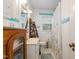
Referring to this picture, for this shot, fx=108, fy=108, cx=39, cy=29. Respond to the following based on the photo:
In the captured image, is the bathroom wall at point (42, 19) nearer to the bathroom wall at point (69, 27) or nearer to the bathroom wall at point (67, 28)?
the bathroom wall at point (67, 28)

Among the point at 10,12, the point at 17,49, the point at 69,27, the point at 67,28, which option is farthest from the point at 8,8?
the point at 67,28

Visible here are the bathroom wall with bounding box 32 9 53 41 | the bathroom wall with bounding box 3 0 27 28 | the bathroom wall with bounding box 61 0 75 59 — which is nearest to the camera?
the bathroom wall with bounding box 3 0 27 28

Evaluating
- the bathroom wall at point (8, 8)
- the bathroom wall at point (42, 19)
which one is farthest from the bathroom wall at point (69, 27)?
the bathroom wall at point (42, 19)

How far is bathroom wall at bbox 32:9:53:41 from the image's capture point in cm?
672

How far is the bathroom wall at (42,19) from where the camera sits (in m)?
6.72

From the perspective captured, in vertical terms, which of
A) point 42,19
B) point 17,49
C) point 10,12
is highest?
point 42,19

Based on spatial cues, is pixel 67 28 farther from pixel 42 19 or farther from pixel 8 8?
pixel 42 19

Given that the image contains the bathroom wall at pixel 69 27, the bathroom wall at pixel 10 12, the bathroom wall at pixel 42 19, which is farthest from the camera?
the bathroom wall at pixel 42 19

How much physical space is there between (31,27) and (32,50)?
2289 mm

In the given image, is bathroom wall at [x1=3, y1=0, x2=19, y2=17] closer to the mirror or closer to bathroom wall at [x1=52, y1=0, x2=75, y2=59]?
the mirror

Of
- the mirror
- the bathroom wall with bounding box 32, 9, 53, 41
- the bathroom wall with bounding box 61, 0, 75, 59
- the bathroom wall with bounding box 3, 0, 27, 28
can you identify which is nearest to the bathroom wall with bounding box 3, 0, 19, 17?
the bathroom wall with bounding box 3, 0, 27, 28

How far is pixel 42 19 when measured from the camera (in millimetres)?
6840

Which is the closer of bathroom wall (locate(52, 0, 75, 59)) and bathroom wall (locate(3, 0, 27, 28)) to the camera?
bathroom wall (locate(3, 0, 27, 28))
